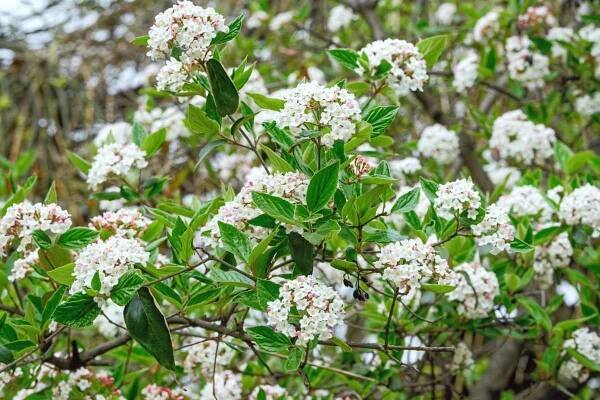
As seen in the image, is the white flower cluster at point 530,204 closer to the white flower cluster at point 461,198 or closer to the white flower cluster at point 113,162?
the white flower cluster at point 461,198

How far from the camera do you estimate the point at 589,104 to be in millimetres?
2166

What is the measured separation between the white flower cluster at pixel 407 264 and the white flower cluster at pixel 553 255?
0.64 metres

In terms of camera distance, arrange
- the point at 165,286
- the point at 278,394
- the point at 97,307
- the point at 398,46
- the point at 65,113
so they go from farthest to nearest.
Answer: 1. the point at 65,113
2. the point at 278,394
3. the point at 398,46
4. the point at 165,286
5. the point at 97,307

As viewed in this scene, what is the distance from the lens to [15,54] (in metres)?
3.60

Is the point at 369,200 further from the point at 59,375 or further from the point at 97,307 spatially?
the point at 59,375

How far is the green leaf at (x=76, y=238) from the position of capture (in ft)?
3.73

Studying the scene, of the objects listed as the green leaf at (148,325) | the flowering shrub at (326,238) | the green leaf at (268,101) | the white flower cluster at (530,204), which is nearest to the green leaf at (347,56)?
the flowering shrub at (326,238)

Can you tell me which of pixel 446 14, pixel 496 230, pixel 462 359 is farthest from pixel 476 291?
pixel 446 14

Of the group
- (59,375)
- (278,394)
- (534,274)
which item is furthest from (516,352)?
(59,375)

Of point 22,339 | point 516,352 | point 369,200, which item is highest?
point 369,200

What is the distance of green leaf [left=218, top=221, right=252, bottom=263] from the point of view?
1.02 metres

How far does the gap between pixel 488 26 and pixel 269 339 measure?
1.48 meters

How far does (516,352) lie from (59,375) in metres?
1.15

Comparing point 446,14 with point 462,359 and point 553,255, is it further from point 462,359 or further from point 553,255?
point 462,359
